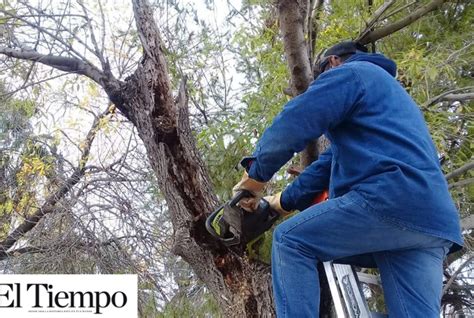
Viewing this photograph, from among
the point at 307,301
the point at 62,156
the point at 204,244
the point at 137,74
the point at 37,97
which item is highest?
the point at 37,97

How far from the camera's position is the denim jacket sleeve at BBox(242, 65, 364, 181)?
1967 mm

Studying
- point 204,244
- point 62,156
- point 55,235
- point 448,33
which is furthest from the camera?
point 62,156

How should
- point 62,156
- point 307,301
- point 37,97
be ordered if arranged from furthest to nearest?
1. point 62,156
2. point 37,97
3. point 307,301

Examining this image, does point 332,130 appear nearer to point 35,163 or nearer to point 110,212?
point 110,212

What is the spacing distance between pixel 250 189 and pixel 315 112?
48cm

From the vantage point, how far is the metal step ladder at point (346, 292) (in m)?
2.08

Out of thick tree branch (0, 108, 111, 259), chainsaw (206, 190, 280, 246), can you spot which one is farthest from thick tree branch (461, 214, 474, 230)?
thick tree branch (0, 108, 111, 259)

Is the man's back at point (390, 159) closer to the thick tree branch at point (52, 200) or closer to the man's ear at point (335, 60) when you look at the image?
the man's ear at point (335, 60)

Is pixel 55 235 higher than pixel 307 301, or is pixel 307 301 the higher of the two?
pixel 55 235

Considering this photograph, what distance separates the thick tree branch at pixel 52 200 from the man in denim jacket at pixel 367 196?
377 cm

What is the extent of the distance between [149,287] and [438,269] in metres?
3.33

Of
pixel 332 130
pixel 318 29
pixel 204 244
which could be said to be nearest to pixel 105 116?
pixel 318 29

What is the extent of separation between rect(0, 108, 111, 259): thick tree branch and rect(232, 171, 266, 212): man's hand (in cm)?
328

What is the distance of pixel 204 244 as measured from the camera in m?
3.14
